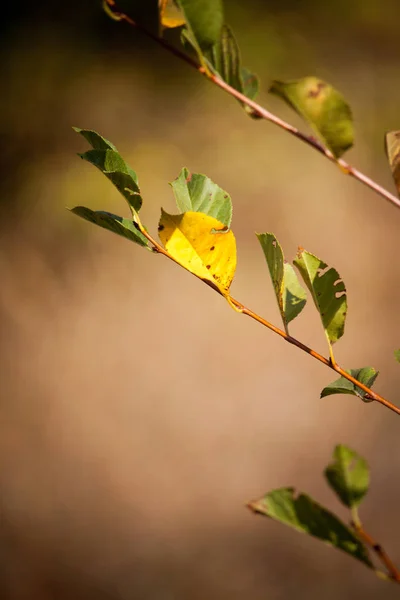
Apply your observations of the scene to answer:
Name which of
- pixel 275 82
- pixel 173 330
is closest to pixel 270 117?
pixel 275 82

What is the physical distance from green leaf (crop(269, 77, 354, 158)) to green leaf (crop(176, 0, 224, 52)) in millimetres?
38

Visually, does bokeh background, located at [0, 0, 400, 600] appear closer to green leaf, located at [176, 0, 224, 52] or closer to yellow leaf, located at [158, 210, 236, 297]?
yellow leaf, located at [158, 210, 236, 297]

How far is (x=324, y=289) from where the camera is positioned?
1.20ft

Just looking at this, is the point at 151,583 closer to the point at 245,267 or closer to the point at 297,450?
the point at 297,450

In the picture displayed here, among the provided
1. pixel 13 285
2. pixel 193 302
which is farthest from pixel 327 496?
pixel 13 285

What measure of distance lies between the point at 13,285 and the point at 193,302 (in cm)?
70

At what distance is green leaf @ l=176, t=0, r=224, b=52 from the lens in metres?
0.28

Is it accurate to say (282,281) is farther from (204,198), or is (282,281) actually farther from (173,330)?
(173,330)

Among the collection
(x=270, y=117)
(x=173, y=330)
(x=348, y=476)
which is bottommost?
(x=173, y=330)

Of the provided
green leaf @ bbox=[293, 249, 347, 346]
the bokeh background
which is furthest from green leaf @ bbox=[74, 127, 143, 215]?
the bokeh background

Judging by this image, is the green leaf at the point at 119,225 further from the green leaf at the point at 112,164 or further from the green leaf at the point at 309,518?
the green leaf at the point at 309,518

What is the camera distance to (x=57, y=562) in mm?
2037

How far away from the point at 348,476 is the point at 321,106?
0.62 ft

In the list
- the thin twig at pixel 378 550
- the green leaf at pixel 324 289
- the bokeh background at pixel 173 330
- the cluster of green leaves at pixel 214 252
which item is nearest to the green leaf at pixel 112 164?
the cluster of green leaves at pixel 214 252
